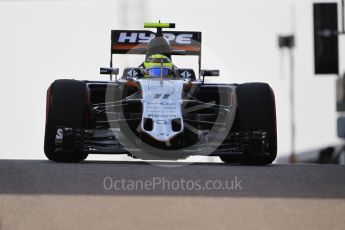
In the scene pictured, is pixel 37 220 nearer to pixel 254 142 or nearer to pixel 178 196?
pixel 178 196

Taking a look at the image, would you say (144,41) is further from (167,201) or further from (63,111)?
(167,201)

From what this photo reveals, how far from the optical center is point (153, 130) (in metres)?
15.7

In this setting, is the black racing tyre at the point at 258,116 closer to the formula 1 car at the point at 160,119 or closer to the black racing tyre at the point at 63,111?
the formula 1 car at the point at 160,119

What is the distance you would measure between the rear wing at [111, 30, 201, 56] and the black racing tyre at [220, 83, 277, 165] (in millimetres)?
2985

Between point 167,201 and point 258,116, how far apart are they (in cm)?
A: 633

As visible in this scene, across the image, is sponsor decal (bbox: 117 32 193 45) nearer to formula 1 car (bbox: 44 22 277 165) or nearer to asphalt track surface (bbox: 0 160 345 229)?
formula 1 car (bbox: 44 22 277 165)

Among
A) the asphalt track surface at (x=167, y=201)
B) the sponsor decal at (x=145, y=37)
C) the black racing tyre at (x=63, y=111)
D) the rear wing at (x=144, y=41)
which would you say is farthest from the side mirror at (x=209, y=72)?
the asphalt track surface at (x=167, y=201)

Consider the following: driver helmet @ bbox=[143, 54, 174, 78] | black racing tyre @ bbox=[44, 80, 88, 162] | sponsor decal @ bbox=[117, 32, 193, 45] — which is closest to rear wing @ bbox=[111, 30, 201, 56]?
sponsor decal @ bbox=[117, 32, 193, 45]

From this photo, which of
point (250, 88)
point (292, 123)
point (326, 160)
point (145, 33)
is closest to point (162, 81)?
point (250, 88)

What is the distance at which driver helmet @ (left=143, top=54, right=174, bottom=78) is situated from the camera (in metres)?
18.1

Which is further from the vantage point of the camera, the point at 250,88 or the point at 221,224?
the point at 250,88

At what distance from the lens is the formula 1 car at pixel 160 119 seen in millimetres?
15898

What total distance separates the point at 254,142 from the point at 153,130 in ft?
4.79

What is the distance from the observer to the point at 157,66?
1822 centimetres
